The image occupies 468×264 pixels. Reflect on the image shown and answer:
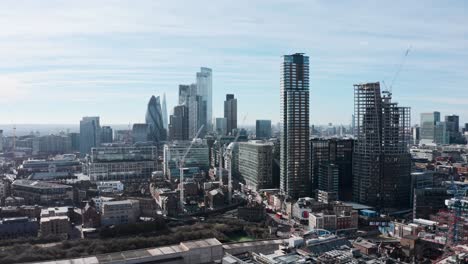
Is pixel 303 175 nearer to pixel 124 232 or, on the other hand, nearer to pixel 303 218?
pixel 303 218

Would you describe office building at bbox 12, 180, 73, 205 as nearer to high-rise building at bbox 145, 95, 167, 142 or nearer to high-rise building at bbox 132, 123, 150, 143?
high-rise building at bbox 132, 123, 150, 143

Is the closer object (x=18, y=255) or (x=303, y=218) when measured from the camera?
(x=18, y=255)

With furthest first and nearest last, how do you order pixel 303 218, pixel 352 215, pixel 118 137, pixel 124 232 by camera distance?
pixel 118 137, pixel 303 218, pixel 352 215, pixel 124 232

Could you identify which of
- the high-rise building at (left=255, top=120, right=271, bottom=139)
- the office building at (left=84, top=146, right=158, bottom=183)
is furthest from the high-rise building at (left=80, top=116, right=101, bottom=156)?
the high-rise building at (left=255, top=120, right=271, bottom=139)

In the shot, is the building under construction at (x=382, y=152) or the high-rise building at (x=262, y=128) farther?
the high-rise building at (x=262, y=128)

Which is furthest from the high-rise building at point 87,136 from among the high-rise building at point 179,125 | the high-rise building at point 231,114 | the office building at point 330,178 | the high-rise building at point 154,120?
the office building at point 330,178

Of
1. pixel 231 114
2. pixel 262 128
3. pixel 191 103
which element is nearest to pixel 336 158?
pixel 231 114

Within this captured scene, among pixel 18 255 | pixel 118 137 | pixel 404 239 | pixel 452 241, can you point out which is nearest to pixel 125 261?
pixel 18 255

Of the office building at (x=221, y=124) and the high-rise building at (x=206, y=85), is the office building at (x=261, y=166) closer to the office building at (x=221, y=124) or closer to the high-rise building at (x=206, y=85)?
the office building at (x=221, y=124)
